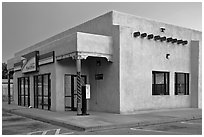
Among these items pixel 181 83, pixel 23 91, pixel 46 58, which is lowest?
pixel 23 91

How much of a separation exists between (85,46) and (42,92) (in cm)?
599

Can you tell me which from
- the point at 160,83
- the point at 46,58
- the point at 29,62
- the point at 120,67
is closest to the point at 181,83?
the point at 160,83

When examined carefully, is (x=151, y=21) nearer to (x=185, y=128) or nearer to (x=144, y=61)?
(x=144, y=61)

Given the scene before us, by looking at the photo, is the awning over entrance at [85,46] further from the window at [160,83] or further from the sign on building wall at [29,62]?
the sign on building wall at [29,62]

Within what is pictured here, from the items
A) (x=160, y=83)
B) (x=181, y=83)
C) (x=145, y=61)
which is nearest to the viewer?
(x=145, y=61)

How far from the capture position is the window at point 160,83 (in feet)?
53.3

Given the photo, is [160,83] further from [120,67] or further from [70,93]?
[70,93]

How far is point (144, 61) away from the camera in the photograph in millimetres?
15445

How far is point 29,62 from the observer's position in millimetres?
19062

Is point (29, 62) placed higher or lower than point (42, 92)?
higher

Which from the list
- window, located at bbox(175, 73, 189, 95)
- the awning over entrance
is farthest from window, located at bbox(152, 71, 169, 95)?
the awning over entrance

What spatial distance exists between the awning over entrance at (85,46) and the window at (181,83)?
5.74 metres

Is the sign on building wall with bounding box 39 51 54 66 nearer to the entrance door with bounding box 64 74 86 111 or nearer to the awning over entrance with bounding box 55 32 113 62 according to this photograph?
the awning over entrance with bounding box 55 32 113 62

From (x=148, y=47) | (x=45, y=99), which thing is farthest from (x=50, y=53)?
(x=148, y=47)
